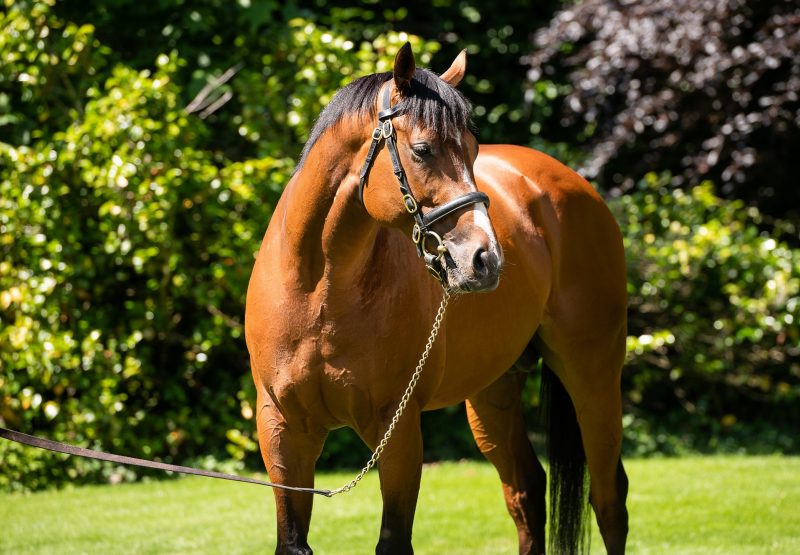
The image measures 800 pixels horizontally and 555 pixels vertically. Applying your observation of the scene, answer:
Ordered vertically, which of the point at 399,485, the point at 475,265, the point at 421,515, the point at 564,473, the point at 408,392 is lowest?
the point at 421,515

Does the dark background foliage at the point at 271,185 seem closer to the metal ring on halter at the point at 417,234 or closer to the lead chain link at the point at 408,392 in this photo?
the lead chain link at the point at 408,392

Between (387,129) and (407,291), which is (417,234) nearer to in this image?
(387,129)

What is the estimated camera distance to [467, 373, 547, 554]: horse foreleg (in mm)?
4605

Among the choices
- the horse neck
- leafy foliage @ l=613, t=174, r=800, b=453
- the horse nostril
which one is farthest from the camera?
leafy foliage @ l=613, t=174, r=800, b=453

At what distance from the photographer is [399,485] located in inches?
130

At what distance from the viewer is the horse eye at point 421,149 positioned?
294cm

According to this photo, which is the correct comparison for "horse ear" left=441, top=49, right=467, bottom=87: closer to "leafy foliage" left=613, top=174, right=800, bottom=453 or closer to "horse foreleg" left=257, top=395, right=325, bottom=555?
"horse foreleg" left=257, top=395, right=325, bottom=555

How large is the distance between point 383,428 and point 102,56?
5620 millimetres

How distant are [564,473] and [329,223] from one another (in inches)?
79.3

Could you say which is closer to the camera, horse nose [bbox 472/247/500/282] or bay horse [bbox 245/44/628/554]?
horse nose [bbox 472/247/500/282]

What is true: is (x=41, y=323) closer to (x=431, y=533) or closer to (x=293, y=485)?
(x=431, y=533)

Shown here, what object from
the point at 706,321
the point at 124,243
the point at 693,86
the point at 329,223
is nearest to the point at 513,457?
the point at 329,223

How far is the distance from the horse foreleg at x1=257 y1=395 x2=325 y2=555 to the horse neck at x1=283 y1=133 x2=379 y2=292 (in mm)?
468

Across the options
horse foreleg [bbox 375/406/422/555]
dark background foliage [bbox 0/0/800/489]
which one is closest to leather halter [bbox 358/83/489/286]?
horse foreleg [bbox 375/406/422/555]
